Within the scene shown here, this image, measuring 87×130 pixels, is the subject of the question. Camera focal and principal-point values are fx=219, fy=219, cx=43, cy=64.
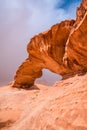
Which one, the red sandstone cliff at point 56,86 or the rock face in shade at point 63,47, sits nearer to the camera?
the red sandstone cliff at point 56,86

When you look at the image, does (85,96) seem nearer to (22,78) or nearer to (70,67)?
(70,67)

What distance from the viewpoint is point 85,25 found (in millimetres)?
9047

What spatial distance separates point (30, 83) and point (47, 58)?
9.57 meters

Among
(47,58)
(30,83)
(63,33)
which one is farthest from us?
(30,83)

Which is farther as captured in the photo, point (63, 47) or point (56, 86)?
point (63, 47)

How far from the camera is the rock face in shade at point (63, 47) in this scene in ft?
31.8

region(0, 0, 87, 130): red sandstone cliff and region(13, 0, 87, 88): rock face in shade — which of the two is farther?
region(13, 0, 87, 88): rock face in shade

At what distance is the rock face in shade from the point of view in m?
9.70

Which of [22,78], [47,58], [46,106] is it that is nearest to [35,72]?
[22,78]


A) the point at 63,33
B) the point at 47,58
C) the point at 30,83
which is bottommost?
the point at 30,83

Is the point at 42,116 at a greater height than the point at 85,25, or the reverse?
the point at 85,25

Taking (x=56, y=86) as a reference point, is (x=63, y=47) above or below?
above

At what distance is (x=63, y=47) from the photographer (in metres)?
14.5

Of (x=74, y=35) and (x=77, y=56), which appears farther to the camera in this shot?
(x=77, y=56)
